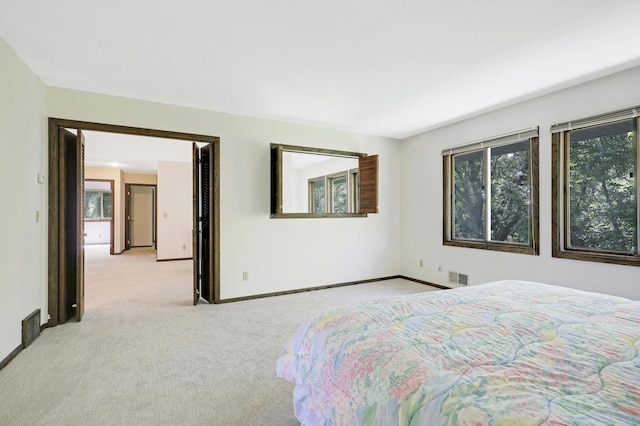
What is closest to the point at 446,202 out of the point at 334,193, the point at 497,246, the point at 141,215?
the point at 497,246

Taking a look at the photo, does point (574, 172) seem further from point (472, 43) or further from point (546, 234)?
point (472, 43)

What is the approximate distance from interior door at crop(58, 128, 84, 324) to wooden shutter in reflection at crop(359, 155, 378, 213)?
3.47 m

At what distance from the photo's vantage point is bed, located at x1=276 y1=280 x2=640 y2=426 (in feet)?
2.68

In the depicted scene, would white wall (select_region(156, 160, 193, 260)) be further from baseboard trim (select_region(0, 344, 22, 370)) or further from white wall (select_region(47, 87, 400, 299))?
baseboard trim (select_region(0, 344, 22, 370))

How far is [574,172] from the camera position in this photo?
10.6 ft

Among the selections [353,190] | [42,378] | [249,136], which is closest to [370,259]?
[353,190]

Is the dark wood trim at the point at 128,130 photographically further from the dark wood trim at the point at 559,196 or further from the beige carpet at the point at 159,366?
the dark wood trim at the point at 559,196

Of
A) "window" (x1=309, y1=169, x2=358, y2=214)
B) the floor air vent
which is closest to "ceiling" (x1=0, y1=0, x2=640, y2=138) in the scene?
"window" (x1=309, y1=169, x2=358, y2=214)

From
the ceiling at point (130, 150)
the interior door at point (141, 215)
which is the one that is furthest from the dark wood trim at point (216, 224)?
the interior door at point (141, 215)

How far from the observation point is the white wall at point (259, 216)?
11.4 feet

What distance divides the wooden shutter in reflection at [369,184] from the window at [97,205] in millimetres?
10579

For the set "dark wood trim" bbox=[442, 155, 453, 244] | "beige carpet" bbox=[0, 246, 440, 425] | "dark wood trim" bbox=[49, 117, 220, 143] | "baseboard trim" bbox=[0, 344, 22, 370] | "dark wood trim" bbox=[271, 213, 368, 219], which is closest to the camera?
"beige carpet" bbox=[0, 246, 440, 425]

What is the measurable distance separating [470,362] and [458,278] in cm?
362

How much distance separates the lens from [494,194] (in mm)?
4027
